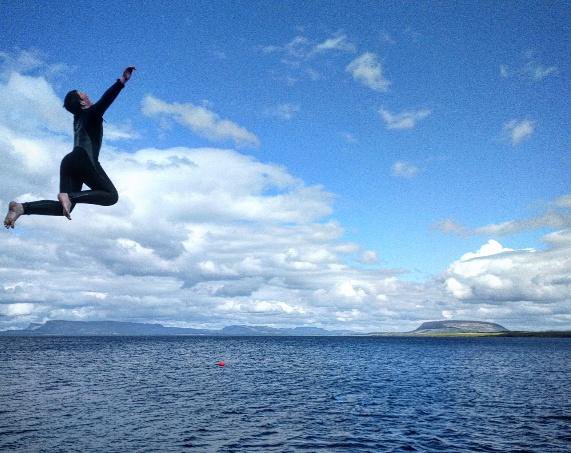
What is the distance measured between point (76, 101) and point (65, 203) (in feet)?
4.73

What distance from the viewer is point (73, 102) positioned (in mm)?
5660

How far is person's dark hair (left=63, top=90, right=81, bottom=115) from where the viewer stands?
564 centimetres

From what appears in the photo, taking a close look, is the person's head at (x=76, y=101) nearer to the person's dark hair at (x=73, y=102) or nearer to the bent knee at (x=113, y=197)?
the person's dark hair at (x=73, y=102)

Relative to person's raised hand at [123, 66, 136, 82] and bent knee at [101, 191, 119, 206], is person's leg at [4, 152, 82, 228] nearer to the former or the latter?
bent knee at [101, 191, 119, 206]

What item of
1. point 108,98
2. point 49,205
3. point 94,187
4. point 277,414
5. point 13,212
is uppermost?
point 108,98

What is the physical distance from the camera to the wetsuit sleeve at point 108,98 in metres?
5.06

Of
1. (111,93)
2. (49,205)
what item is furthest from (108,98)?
(49,205)

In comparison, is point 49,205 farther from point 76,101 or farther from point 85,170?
point 76,101

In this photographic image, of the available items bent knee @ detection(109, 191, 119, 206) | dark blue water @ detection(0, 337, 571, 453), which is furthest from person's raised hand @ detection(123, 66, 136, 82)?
dark blue water @ detection(0, 337, 571, 453)

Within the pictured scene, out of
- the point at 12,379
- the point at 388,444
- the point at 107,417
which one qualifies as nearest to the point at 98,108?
the point at 388,444

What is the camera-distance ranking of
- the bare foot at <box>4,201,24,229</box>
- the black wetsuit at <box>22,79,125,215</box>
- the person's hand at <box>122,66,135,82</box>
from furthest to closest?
the black wetsuit at <box>22,79,125,215</box>
the bare foot at <box>4,201,24,229</box>
the person's hand at <box>122,66,135,82</box>

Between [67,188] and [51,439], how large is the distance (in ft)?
105

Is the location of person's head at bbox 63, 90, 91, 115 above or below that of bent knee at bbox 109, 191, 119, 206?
above

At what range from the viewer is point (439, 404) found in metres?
46.0
